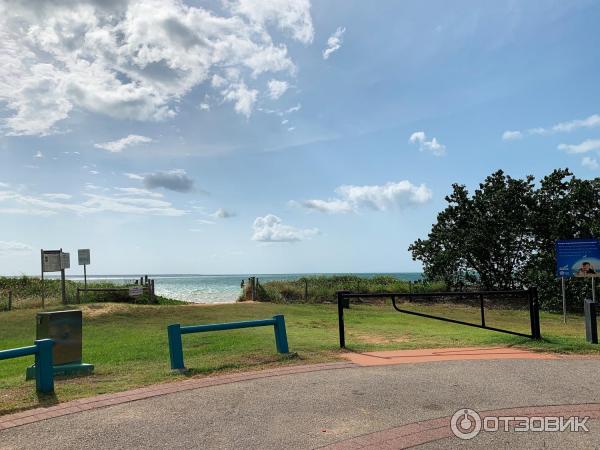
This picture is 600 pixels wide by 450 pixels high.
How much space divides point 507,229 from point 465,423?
28156mm

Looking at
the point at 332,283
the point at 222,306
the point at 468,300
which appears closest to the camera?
the point at 222,306

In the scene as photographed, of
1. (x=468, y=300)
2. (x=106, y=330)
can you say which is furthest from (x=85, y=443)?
(x=468, y=300)

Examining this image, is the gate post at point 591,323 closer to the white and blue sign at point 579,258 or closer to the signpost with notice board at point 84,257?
the white and blue sign at point 579,258

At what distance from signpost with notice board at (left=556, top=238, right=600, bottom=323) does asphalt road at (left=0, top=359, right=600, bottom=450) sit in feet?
38.3

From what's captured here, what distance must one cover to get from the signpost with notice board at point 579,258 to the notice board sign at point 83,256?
22.6 m

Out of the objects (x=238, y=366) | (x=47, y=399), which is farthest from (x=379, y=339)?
(x=47, y=399)

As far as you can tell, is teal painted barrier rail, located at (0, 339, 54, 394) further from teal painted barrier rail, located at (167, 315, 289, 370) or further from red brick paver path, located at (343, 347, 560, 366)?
red brick paver path, located at (343, 347, 560, 366)

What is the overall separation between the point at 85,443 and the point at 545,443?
3932 millimetres

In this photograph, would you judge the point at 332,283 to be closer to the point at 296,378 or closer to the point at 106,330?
the point at 106,330

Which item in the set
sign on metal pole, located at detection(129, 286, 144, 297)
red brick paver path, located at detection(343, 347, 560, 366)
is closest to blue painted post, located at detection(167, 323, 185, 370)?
red brick paver path, located at detection(343, 347, 560, 366)

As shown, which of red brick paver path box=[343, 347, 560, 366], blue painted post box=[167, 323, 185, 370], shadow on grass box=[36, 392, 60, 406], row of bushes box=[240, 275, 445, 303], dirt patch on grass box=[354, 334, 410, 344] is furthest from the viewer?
row of bushes box=[240, 275, 445, 303]

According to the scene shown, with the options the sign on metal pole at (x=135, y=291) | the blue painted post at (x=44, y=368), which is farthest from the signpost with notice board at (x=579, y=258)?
the sign on metal pole at (x=135, y=291)

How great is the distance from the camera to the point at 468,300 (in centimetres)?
2994

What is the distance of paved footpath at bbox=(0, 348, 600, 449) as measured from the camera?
14.6ft
